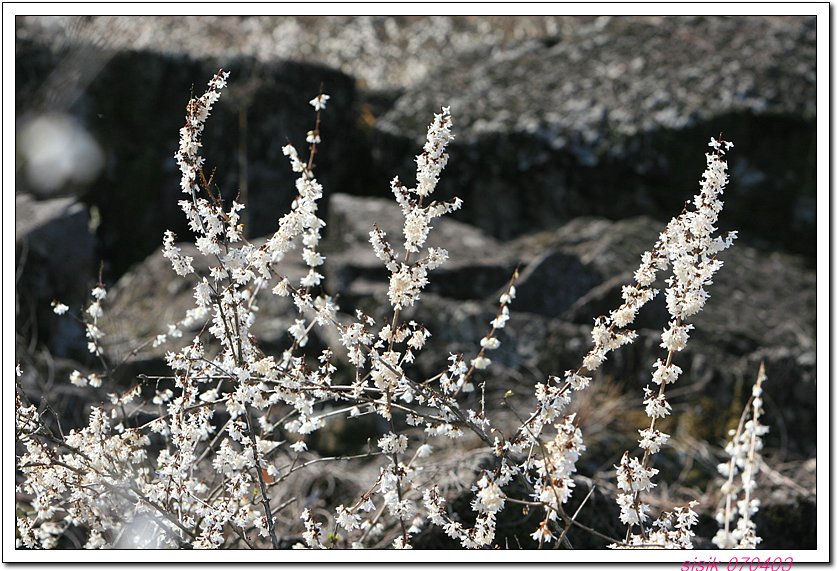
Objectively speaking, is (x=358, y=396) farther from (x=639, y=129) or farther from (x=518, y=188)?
(x=639, y=129)

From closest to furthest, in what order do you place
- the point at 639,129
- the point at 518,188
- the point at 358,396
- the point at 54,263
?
the point at 358,396 < the point at 54,263 < the point at 639,129 < the point at 518,188

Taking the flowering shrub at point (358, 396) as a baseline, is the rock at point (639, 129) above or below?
above

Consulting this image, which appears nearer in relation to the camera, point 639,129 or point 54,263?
point 54,263

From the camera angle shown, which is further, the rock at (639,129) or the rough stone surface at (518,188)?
the rock at (639,129)

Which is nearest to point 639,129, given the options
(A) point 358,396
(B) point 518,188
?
(B) point 518,188

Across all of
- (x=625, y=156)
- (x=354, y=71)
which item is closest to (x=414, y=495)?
(x=625, y=156)

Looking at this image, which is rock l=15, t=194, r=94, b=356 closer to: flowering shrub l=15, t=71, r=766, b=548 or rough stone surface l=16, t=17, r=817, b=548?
rough stone surface l=16, t=17, r=817, b=548

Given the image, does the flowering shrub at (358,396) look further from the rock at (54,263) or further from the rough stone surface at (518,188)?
the rock at (54,263)

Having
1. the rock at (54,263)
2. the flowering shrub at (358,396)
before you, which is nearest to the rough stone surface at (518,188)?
the rock at (54,263)

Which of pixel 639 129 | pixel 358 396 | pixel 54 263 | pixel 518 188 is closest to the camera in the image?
pixel 358 396

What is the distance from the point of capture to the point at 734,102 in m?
4.13

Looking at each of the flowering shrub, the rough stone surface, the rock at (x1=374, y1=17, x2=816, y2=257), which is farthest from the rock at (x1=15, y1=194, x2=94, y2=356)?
the rock at (x1=374, y1=17, x2=816, y2=257)

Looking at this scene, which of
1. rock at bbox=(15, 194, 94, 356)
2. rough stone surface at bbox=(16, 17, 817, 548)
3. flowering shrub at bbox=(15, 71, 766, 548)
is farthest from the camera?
rock at bbox=(15, 194, 94, 356)
